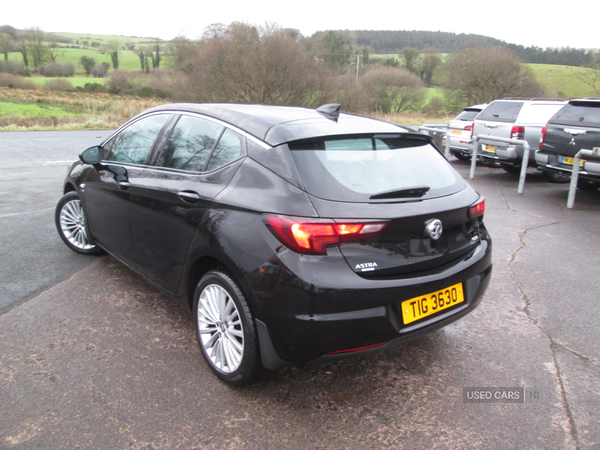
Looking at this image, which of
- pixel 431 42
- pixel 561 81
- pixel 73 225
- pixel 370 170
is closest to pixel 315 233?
pixel 370 170

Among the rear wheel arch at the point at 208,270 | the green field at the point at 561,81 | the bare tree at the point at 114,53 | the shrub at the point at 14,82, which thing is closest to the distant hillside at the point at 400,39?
the green field at the point at 561,81

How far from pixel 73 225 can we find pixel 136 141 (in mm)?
1583

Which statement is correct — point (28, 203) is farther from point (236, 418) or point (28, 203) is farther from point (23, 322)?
point (236, 418)

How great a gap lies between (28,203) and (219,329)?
5708 millimetres

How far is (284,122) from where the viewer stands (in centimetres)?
296

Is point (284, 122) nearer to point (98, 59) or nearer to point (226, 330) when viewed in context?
point (226, 330)

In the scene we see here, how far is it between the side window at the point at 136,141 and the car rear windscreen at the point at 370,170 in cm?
158

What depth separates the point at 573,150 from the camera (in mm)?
8250

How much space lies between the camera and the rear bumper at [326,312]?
94.5 inches

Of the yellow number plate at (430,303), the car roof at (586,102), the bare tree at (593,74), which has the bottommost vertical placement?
the yellow number plate at (430,303)

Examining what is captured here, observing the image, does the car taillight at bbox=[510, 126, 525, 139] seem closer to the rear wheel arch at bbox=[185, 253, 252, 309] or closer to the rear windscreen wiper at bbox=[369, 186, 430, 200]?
the rear windscreen wiper at bbox=[369, 186, 430, 200]

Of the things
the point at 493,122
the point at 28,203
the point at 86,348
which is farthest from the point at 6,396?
the point at 493,122

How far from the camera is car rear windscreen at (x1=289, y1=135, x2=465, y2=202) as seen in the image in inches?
101

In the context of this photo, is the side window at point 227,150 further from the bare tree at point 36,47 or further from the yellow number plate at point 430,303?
the bare tree at point 36,47
